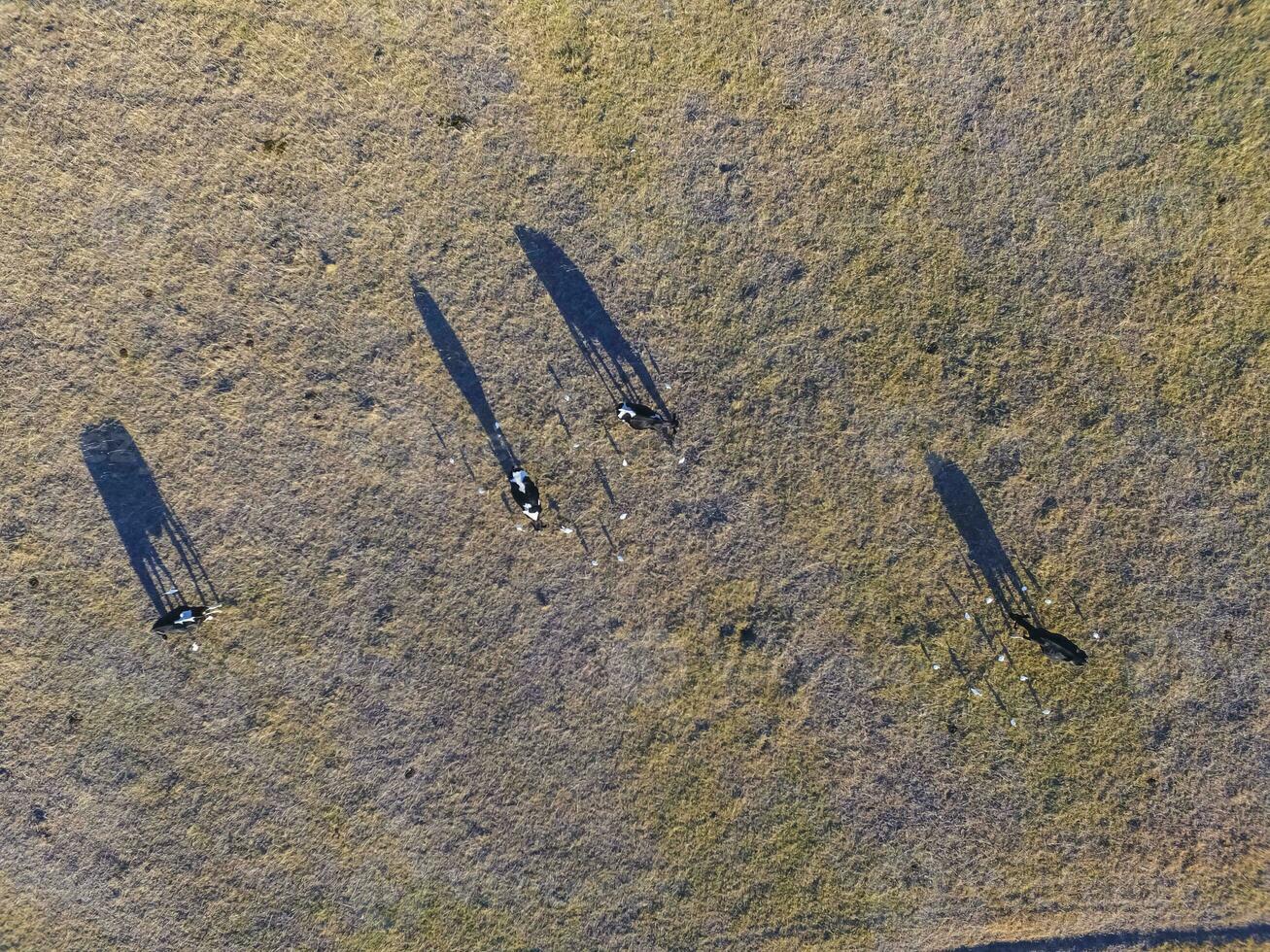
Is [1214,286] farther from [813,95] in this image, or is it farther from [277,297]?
[277,297]

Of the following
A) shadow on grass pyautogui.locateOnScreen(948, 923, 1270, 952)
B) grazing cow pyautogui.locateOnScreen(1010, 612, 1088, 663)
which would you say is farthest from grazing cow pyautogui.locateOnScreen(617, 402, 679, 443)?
shadow on grass pyautogui.locateOnScreen(948, 923, 1270, 952)

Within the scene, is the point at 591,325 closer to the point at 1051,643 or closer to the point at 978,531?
the point at 978,531

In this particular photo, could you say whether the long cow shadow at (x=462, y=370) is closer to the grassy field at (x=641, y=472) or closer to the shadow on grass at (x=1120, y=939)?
the grassy field at (x=641, y=472)

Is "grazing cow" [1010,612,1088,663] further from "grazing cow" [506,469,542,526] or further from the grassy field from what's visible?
"grazing cow" [506,469,542,526]

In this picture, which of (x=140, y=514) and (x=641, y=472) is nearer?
(x=140, y=514)

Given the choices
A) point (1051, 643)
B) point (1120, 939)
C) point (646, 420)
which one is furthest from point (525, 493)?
point (1120, 939)

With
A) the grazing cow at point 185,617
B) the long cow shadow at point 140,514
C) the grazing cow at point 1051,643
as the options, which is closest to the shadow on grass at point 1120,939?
the grazing cow at point 1051,643
